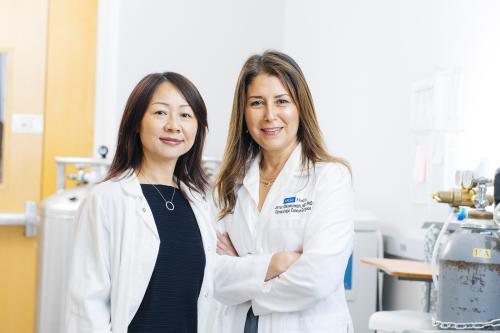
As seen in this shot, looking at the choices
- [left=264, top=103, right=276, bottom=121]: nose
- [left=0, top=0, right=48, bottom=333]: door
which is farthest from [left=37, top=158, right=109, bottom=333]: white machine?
[left=264, top=103, right=276, bottom=121]: nose

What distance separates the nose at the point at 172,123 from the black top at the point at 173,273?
0.14 m

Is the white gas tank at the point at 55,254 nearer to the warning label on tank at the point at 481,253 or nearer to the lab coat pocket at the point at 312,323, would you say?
the lab coat pocket at the point at 312,323

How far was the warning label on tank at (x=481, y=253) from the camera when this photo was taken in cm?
146

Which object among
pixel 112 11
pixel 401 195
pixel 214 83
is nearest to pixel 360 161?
pixel 401 195

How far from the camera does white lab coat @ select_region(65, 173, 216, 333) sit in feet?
4.81

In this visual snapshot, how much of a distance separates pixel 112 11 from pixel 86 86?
46cm

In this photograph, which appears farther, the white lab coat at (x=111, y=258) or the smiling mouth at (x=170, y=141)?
the smiling mouth at (x=170, y=141)

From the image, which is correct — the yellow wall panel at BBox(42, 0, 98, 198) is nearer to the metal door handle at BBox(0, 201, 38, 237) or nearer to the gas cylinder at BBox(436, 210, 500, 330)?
the metal door handle at BBox(0, 201, 38, 237)

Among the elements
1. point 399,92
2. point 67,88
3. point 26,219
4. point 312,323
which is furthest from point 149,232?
point 67,88

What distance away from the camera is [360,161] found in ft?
11.6

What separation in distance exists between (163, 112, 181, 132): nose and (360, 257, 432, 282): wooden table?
1077 millimetres

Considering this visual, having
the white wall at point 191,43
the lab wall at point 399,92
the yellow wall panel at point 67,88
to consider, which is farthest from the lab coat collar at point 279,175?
the yellow wall panel at point 67,88

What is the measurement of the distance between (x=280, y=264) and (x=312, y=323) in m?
0.16

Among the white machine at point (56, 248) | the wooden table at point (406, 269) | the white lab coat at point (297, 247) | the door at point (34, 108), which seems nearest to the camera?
the white lab coat at point (297, 247)
